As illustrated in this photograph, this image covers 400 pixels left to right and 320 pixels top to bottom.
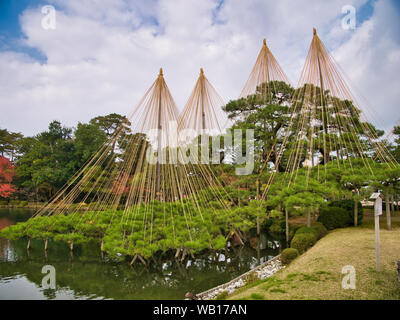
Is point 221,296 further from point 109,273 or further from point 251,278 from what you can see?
point 109,273

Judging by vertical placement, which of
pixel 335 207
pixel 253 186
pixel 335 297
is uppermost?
pixel 253 186

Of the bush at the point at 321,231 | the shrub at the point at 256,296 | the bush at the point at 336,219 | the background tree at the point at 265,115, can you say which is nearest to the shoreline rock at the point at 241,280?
the shrub at the point at 256,296

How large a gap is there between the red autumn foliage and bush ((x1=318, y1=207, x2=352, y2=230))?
28166 millimetres

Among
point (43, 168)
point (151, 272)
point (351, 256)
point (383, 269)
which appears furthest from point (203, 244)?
point (43, 168)

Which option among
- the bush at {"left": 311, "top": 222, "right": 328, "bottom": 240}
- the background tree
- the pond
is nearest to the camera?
the pond

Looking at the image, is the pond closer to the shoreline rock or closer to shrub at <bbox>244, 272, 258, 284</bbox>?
the shoreline rock

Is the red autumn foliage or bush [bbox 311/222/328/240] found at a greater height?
the red autumn foliage

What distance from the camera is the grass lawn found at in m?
3.83

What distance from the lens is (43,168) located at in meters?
22.7

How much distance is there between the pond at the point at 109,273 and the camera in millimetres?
5898

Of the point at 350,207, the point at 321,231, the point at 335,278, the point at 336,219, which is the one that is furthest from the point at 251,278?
the point at 350,207

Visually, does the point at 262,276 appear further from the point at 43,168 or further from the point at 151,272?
the point at 43,168

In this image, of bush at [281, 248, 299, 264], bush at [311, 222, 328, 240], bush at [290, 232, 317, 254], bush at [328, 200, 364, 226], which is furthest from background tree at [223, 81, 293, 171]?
bush at [281, 248, 299, 264]

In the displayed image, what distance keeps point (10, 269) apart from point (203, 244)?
622cm
